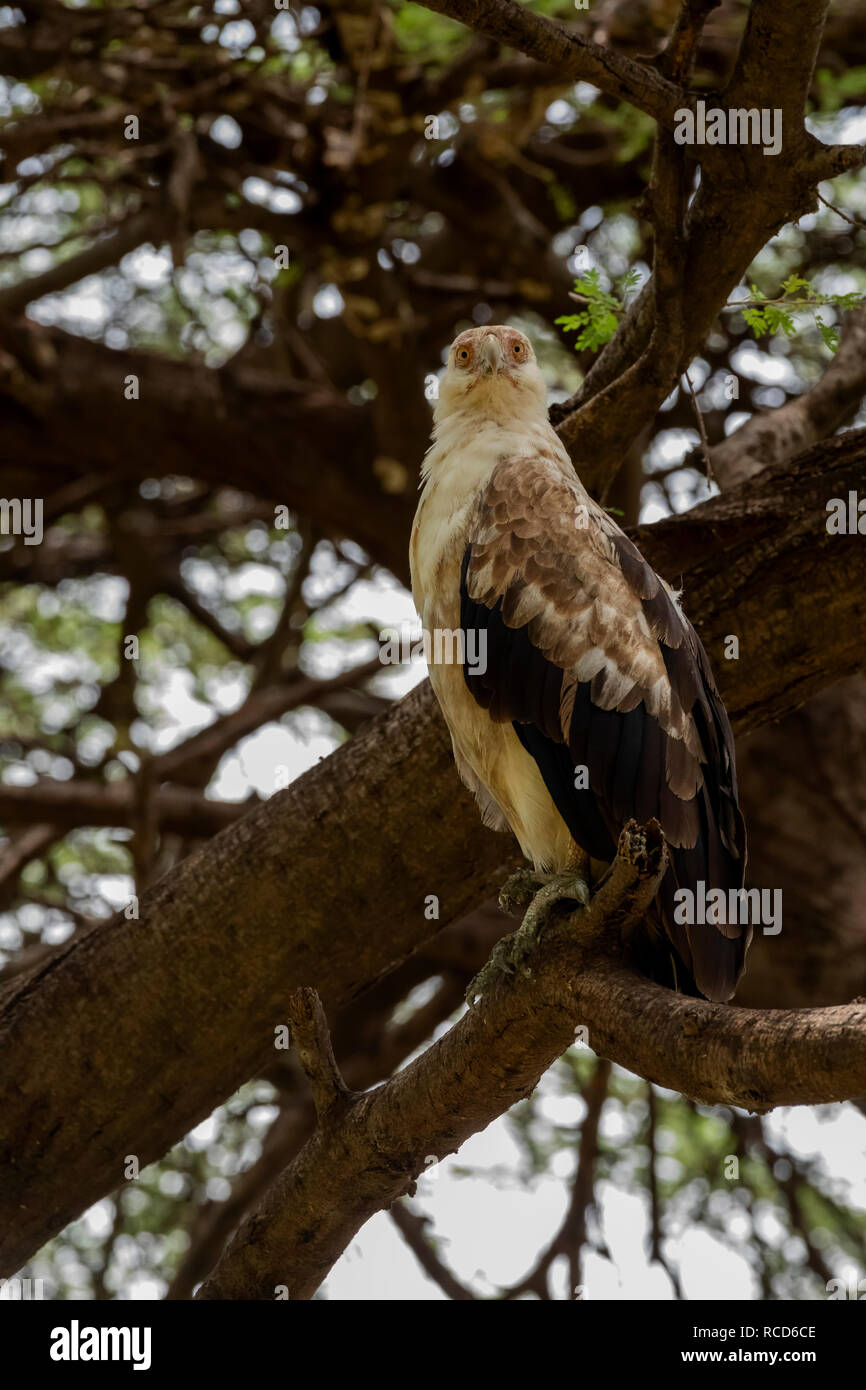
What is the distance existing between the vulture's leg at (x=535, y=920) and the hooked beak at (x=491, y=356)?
5.81 feet

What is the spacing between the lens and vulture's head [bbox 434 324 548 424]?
496 cm

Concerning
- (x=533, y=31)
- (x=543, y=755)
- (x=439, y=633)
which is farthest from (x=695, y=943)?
(x=533, y=31)

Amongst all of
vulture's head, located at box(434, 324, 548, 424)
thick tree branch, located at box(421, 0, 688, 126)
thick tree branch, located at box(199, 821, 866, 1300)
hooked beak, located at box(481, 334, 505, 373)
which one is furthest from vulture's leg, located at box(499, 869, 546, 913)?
thick tree branch, located at box(421, 0, 688, 126)

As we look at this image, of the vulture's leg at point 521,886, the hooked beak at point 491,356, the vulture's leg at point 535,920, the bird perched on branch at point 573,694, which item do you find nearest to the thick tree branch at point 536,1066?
the vulture's leg at point 535,920

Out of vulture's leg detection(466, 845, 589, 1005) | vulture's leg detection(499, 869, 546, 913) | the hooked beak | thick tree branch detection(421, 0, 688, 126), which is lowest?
vulture's leg detection(466, 845, 589, 1005)

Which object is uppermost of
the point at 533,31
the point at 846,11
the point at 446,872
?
the point at 846,11

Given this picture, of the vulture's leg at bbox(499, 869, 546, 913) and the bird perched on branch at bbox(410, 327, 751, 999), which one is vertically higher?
the bird perched on branch at bbox(410, 327, 751, 999)

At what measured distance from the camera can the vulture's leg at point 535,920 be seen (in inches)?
151

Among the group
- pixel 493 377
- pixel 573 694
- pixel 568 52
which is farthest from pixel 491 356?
pixel 573 694

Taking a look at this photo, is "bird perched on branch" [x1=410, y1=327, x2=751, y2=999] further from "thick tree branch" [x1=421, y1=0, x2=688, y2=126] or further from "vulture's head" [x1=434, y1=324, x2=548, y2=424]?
"thick tree branch" [x1=421, y1=0, x2=688, y2=126]

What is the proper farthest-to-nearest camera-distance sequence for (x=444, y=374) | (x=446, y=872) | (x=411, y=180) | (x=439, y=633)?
(x=411, y=180), (x=444, y=374), (x=446, y=872), (x=439, y=633)
